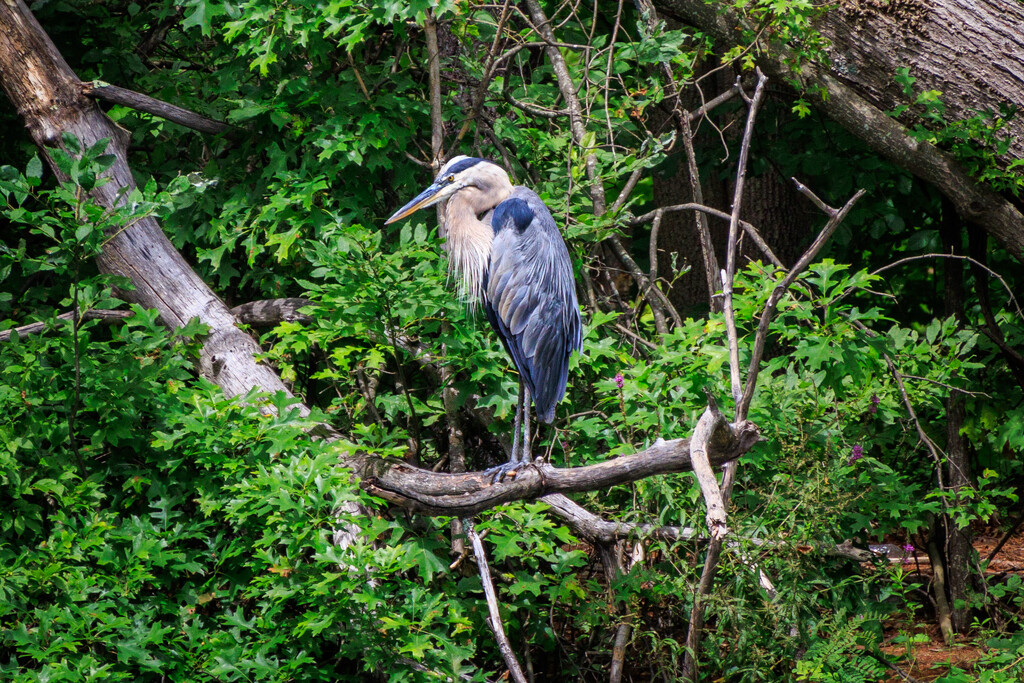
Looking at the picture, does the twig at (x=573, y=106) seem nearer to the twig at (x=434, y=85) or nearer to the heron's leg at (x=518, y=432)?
the twig at (x=434, y=85)

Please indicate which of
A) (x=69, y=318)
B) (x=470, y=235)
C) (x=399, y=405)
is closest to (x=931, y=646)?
(x=399, y=405)

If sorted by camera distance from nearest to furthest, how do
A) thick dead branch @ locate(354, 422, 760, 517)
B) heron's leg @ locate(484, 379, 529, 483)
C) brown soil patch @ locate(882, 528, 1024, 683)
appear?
thick dead branch @ locate(354, 422, 760, 517)
heron's leg @ locate(484, 379, 529, 483)
brown soil patch @ locate(882, 528, 1024, 683)

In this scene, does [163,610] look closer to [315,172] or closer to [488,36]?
[315,172]

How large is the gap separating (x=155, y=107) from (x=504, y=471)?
2.20 meters

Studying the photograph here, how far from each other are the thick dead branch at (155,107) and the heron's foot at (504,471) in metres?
1.96

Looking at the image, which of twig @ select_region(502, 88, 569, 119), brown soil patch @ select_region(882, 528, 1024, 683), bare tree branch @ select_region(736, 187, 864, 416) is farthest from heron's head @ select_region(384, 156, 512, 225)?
brown soil patch @ select_region(882, 528, 1024, 683)

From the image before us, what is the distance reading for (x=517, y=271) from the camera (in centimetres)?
336

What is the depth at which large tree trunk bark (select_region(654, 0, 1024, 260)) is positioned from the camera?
338 cm

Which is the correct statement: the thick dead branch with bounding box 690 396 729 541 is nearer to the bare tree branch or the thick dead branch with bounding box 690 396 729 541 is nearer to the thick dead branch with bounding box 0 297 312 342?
the bare tree branch

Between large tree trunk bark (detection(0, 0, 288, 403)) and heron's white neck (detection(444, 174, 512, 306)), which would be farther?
large tree trunk bark (detection(0, 0, 288, 403))

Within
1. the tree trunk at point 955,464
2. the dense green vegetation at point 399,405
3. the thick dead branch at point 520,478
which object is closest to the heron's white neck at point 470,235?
the dense green vegetation at point 399,405

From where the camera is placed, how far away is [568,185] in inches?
146

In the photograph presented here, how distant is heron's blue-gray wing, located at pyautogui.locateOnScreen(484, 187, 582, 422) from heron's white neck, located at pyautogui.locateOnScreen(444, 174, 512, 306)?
1.6 inches

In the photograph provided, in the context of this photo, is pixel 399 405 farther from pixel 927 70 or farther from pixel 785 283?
pixel 927 70
